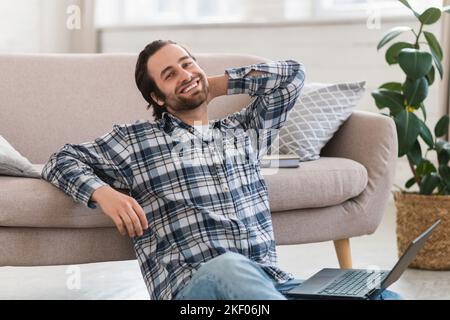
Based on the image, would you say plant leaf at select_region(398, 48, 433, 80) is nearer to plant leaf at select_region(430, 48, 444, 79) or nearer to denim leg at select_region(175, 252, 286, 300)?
plant leaf at select_region(430, 48, 444, 79)

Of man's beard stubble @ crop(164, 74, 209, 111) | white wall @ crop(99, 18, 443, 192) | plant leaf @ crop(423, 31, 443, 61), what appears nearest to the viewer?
man's beard stubble @ crop(164, 74, 209, 111)

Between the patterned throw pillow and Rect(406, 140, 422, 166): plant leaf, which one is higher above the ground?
the patterned throw pillow

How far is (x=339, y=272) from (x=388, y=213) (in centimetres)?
268

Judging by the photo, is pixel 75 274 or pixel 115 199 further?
pixel 75 274

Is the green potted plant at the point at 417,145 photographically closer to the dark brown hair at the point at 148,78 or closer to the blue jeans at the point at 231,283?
the dark brown hair at the point at 148,78

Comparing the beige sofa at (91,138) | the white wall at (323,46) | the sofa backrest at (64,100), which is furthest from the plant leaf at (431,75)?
the white wall at (323,46)

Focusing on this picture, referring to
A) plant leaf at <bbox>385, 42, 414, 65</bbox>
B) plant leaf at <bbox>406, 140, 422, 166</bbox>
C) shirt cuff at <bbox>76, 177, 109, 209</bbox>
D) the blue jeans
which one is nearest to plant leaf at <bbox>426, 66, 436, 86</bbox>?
plant leaf at <bbox>385, 42, 414, 65</bbox>

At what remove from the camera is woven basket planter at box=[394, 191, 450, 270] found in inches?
114

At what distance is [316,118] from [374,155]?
0.28 metres

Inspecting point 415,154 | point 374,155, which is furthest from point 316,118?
point 415,154

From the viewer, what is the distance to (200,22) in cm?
485

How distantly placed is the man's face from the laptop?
22.6 inches

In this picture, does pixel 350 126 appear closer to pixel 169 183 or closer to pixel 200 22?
pixel 169 183
